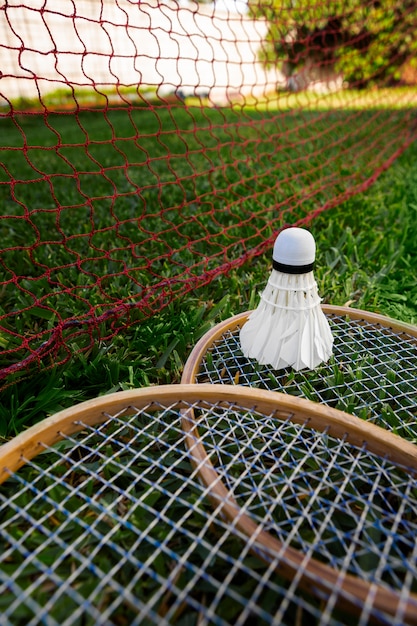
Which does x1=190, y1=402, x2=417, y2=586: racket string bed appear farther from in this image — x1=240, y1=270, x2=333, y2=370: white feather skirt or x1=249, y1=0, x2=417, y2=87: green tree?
x1=249, y1=0, x2=417, y2=87: green tree

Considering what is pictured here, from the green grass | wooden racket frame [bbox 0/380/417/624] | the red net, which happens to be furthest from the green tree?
wooden racket frame [bbox 0/380/417/624]

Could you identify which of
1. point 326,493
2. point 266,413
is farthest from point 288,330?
point 326,493

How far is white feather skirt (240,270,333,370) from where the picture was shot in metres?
1.44

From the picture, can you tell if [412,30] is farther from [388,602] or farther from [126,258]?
[388,602]

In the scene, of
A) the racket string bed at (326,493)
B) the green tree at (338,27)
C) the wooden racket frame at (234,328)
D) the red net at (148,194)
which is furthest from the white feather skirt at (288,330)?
the green tree at (338,27)

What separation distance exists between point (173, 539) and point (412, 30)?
274 inches

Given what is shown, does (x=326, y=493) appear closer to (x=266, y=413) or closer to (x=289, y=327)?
(x=266, y=413)

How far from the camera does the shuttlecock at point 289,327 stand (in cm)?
143

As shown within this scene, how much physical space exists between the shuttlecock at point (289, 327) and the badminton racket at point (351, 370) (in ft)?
0.15

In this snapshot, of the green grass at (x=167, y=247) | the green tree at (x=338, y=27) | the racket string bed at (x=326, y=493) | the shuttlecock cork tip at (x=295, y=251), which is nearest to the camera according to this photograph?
the racket string bed at (x=326, y=493)

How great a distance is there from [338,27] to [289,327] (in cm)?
698

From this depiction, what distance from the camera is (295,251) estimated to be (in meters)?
1.31

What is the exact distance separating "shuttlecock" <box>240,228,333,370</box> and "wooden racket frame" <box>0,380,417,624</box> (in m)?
0.32

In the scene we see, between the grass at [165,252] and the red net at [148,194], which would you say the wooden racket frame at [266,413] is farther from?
the red net at [148,194]
